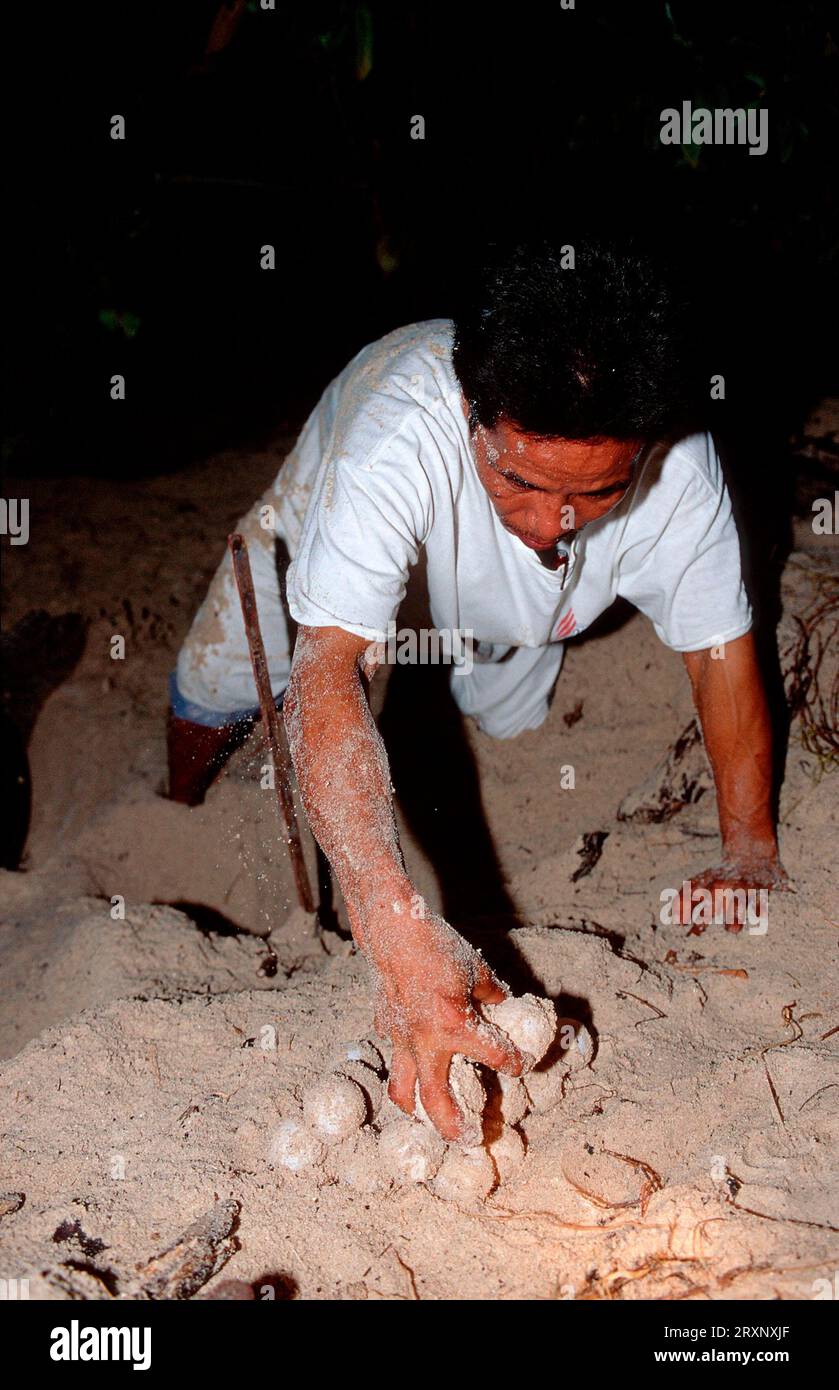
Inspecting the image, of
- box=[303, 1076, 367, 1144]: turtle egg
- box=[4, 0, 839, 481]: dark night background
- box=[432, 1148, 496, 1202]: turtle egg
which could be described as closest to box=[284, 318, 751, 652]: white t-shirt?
box=[4, 0, 839, 481]: dark night background

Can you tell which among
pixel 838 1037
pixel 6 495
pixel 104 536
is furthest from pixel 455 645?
pixel 6 495

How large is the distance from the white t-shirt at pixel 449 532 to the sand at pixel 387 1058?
70 cm

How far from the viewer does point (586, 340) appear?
148 centimetres

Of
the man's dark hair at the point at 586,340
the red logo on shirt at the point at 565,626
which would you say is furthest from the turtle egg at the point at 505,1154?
the red logo on shirt at the point at 565,626

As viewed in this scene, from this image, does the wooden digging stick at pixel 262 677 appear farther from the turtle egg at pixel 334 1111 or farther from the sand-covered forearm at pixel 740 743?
the sand-covered forearm at pixel 740 743

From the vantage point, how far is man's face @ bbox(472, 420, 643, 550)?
62.7 inches

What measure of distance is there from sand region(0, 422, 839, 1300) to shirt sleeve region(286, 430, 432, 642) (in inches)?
31.3

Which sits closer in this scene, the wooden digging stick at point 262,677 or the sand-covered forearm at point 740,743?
the sand-covered forearm at point 740,743

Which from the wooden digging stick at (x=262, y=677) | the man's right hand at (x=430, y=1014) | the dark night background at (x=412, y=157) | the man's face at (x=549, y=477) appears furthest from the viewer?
the dark night background at (x=412, y=157)

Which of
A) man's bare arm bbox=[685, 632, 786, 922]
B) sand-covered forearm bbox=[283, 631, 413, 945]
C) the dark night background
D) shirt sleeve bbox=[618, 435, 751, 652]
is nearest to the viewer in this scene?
sand-covered forearm bbox=[283, 631, 413, 945]

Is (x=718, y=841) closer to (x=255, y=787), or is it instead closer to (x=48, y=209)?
(x=255, y=787)

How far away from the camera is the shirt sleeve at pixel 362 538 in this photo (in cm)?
167

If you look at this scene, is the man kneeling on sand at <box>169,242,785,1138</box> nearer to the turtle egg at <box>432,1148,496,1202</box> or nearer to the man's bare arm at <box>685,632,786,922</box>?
the man's bare arm at <box>685,632,786,922</box>

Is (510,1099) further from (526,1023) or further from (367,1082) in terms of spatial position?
(367,1082)
